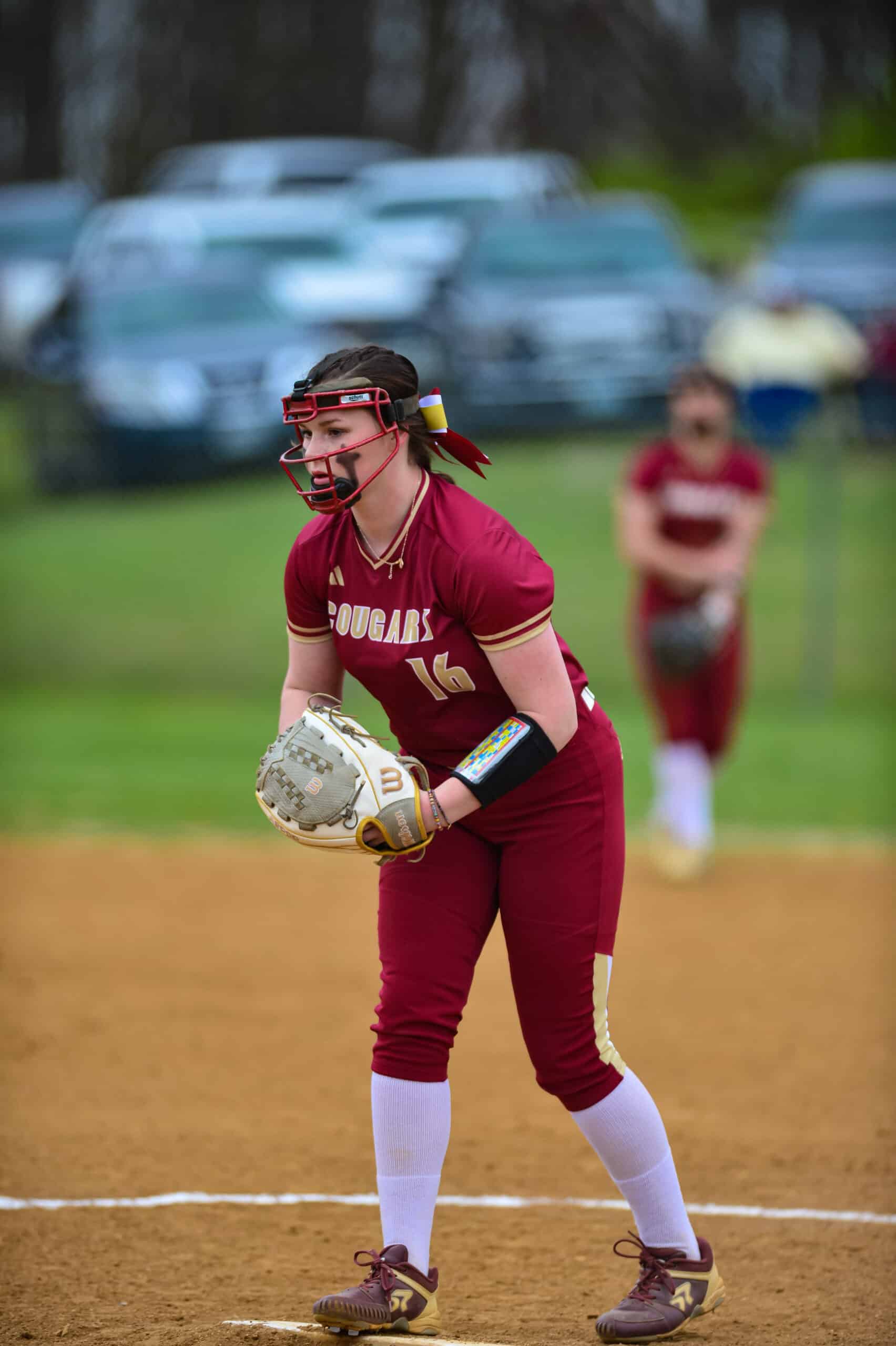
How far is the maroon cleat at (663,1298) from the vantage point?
3.27 metres

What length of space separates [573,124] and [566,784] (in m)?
10.8

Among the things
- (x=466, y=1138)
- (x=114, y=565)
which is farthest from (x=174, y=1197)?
(x=114, y=565)

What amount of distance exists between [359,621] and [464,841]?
52 centimetres

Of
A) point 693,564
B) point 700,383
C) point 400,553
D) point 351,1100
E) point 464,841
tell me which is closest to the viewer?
point 400,553

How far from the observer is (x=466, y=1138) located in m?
4.75

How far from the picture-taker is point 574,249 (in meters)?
12.6

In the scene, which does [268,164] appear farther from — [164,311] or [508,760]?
[508,760]

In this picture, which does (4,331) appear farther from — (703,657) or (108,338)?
(703,657)

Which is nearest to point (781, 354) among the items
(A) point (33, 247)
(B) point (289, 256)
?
(B) point (289, 256)

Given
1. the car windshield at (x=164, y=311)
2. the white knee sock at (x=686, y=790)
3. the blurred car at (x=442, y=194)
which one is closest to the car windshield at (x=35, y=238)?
the car windshield at (x=164, y=311)

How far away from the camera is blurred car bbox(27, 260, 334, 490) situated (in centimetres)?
1216

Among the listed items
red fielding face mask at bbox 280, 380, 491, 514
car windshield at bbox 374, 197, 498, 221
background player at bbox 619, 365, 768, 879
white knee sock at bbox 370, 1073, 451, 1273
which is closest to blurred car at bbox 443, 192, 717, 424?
car windshield at bbox 374, 197, 498, 221

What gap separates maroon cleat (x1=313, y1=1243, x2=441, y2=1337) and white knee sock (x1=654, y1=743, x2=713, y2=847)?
4.53 metres

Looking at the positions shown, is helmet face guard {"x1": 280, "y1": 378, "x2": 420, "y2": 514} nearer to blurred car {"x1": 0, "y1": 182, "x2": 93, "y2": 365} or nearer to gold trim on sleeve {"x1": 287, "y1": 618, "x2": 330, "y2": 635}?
gold trim on sleeve {"x1": 287, "y1": 618, "x2": 330, "y2": 635}
